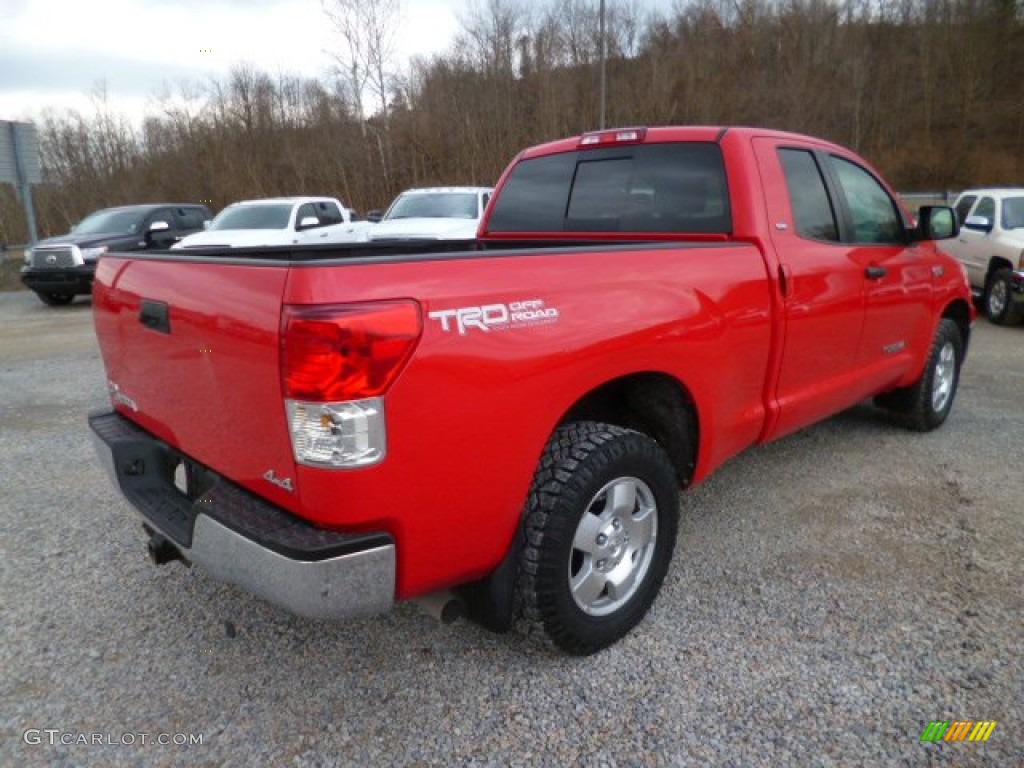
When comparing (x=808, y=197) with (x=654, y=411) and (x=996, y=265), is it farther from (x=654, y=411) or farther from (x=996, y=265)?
(x=996, y=265)

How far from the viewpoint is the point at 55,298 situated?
1379 centimetres

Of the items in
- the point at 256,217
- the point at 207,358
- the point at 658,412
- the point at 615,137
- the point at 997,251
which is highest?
the point at 615,137

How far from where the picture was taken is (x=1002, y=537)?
3350mm

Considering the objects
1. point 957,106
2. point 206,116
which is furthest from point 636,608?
point 957,106

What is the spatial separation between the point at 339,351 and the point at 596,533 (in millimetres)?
1145

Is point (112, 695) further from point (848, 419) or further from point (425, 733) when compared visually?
point (848, 419)

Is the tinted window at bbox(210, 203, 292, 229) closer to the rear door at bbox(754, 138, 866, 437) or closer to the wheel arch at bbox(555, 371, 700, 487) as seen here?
the rear door at bbox(754, 138, 866, 437)

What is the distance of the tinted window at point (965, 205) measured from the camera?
1048 centimetres

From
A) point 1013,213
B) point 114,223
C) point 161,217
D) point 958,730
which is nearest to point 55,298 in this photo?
point 114,223

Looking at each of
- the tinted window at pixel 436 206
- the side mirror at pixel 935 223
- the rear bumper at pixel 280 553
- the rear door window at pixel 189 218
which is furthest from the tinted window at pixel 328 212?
the rear bumper at pixel 280 553

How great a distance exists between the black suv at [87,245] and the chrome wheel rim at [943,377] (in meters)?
11.5

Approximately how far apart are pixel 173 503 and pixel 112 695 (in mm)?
662

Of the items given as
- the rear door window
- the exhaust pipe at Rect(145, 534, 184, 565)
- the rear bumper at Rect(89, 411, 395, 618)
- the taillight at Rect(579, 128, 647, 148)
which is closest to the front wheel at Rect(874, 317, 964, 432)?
the taillight at Rect(579, 128, 647, 148)

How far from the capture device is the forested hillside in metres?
35.4
